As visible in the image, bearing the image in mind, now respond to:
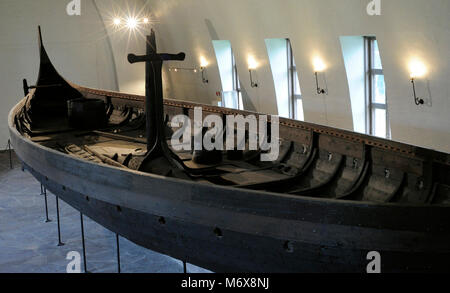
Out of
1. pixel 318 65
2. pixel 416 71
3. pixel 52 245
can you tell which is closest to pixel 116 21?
pixel 318 65

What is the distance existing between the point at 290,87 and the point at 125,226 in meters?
10.1

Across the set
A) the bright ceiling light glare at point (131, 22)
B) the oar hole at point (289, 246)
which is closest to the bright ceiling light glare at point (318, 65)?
the bright ceiling light glare at point (131, 22)

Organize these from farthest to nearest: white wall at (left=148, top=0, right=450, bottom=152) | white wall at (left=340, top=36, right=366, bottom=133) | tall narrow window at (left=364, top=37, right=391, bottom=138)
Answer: tall narrow window at (left=364, top=37, right=391, bottom=138)
white wall at (left=340, top=36, right=366, bottom=133)
white wall at (left=148, top=0, right=450, bottom=152)

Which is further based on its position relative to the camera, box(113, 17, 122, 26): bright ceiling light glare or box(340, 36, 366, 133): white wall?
box(113, 17, 122, 26): bright ceiling light glare

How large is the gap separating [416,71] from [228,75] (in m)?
8.44

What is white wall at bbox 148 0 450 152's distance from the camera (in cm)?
940

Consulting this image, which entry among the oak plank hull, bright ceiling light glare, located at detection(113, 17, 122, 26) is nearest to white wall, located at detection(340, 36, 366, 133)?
the oak plank hull

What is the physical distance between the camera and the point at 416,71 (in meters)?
9.86

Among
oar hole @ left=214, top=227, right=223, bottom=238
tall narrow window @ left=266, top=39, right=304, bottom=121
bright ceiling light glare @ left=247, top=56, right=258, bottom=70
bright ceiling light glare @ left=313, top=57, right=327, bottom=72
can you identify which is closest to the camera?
oar hole @ left=214, top=227, right=223, bottom=238

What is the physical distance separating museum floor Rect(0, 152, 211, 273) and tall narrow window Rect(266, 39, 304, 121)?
22.2 ft

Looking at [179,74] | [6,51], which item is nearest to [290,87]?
[179,74]

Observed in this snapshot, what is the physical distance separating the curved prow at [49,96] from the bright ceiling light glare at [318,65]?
18.5 ft

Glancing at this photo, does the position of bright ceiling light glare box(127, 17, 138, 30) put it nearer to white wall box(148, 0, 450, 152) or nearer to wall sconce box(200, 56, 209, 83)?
white wall box(148, 0, 450, 152)

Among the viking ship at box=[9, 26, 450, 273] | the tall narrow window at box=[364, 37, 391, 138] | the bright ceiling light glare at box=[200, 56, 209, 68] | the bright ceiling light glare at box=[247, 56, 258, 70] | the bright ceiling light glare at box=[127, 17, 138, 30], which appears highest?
the bright ceiling light glare at box=[127, 17, 138, 30]
